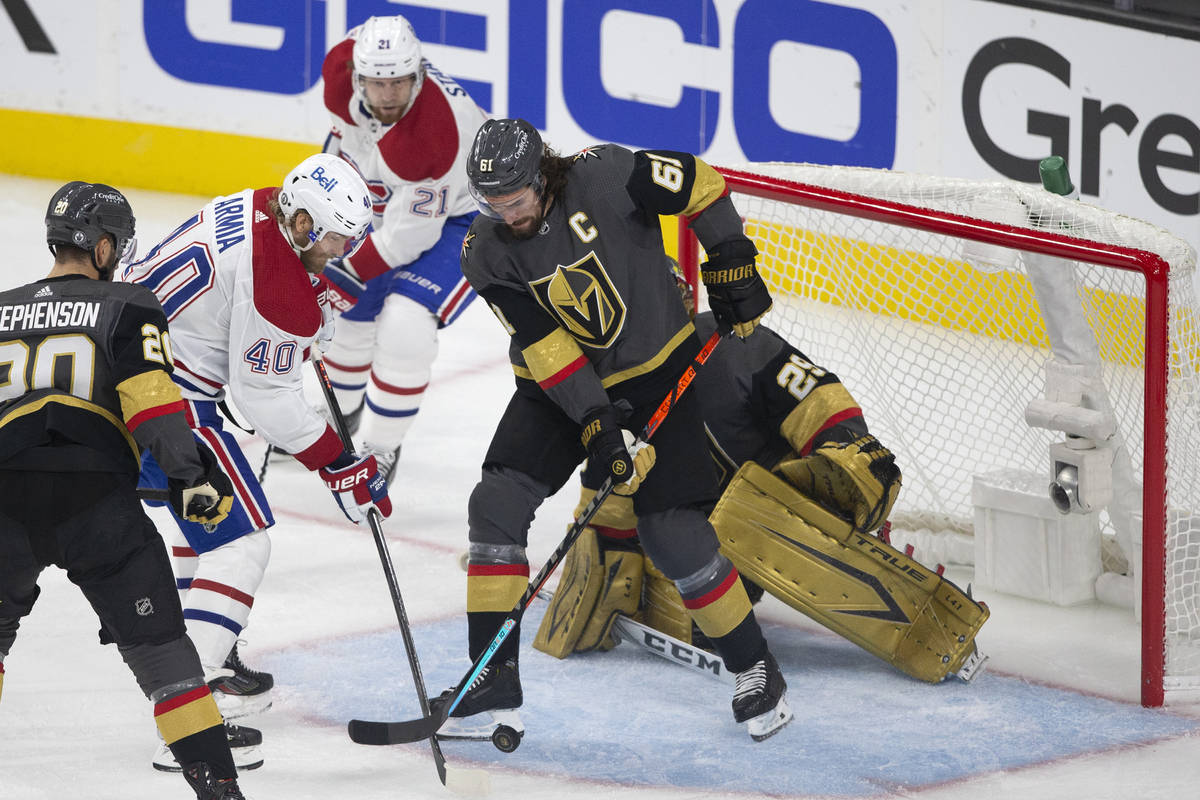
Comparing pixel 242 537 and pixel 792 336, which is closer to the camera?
pixel 242 537

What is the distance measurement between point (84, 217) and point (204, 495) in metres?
0.47

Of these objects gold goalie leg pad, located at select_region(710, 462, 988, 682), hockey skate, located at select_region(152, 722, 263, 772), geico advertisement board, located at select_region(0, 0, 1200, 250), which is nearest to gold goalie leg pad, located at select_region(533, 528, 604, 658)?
gold goalie leg pad, located at select_region(710, 462, 988, 682)

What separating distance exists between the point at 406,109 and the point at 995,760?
2294mm

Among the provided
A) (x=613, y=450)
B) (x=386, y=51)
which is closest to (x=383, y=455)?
(x=386, y=51)

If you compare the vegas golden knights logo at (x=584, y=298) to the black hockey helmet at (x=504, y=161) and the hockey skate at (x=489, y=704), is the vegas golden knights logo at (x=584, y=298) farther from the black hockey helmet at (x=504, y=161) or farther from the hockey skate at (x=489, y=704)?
the hockey skate at (x=489, y=704)

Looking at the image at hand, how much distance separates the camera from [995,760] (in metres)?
3.11

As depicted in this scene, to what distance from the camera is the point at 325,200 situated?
3037mm

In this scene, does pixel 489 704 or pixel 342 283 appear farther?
pixel 342 283

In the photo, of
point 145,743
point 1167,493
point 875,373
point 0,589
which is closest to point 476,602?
point 145,743

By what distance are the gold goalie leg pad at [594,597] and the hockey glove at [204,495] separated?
109 centimetres

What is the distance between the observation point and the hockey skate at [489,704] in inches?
121

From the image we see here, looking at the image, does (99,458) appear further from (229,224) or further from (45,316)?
(229,224)

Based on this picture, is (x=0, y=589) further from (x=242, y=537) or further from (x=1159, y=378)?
(x=1159, y=378)

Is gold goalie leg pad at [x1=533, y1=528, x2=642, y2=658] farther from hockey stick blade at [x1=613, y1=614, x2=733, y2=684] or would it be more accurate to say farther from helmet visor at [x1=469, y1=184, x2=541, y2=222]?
helmet visor at [x1=469, y1=184, x2=541, y2=222]
